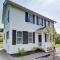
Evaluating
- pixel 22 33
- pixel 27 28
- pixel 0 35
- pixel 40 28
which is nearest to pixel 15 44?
pixel 22 33

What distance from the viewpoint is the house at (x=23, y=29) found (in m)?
18.0

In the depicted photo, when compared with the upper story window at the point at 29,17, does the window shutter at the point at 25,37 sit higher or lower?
lower

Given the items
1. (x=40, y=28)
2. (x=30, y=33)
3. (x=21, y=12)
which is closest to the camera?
(x=21, y=12)

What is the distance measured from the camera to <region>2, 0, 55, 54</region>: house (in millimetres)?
18011

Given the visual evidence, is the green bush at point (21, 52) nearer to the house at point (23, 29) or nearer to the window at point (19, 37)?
the house at point (23, 29)

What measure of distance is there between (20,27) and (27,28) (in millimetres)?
1456

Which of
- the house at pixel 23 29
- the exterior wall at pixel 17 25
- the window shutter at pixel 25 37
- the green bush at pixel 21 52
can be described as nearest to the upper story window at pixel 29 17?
the house at pixel 23 29

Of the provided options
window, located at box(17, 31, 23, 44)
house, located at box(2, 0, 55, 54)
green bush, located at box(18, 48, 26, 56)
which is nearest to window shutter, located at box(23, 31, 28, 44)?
house, located at box(2, 0, 55, 54)

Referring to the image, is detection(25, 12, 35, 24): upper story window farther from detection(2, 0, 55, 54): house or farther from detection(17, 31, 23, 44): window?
detection(17, 31, 23, 44): window

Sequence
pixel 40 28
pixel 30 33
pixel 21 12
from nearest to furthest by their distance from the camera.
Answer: pixel 21 12 → pixel 30 33 → pixel 40 28

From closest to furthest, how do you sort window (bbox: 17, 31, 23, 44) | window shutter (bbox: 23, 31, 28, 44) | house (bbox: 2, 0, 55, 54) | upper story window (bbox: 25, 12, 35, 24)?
house (bbox: 2, 0, 55, 54) → window (bbox: 17, 31, 23, 44) → window shutter (bbox: 23, 31, 28, 44) → upper story window (bbox: 25, 12, 35, 24)

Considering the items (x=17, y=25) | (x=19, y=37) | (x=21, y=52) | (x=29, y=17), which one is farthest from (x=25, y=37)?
(x=29, y=17)

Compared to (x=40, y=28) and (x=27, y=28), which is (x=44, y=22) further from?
(x=27, y=28)

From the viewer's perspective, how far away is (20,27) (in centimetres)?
1914
